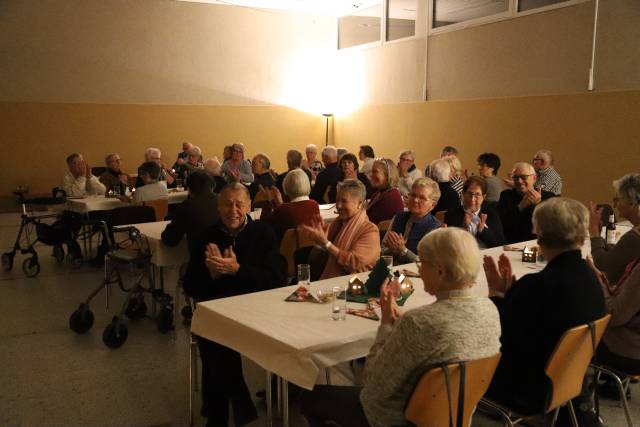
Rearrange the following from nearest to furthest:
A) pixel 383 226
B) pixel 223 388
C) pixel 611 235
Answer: pixel 223 388, pixel 611 235, pixel 383 226

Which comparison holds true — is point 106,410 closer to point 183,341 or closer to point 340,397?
point 183,341

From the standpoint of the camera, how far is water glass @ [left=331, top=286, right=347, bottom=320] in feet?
9.37

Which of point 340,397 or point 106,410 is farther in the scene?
point 106,410

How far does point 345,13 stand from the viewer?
45.9 ft

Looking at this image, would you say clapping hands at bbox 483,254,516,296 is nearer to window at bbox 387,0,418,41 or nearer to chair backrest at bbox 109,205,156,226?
chair backrest at bbox 109,205,156,226

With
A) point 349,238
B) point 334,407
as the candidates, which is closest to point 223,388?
point 334,407

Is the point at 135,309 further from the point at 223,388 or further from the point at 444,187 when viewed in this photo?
the point at 444,187

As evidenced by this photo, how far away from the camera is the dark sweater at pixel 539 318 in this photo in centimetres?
253

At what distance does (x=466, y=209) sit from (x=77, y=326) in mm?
3114

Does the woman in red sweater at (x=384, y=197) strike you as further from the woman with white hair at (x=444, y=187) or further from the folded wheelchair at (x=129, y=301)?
the folded wheelchair at (x=129, y=301)

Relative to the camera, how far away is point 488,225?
4852 millimetres

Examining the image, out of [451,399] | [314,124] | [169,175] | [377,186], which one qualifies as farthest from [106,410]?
[314,124]

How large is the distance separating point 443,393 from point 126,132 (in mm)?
11516

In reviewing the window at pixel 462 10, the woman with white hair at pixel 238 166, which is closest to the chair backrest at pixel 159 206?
the woman with white hair at pixel 238 166
